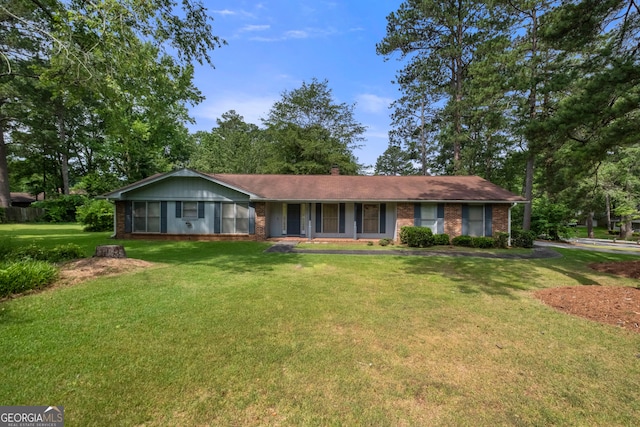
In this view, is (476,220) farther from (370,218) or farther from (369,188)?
(369,188)

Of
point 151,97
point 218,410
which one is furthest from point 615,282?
point 151,97

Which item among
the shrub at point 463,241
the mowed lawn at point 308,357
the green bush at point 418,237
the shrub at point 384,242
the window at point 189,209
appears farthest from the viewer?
the window at point 189,209

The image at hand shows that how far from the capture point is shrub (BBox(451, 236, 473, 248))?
1374cm

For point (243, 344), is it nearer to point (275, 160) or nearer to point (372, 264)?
point (372, 264)

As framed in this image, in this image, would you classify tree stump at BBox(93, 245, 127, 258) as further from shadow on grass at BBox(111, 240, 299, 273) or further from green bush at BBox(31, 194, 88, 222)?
green bush at BBox(31, 194, 88, 222)

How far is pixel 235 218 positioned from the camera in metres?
14.9

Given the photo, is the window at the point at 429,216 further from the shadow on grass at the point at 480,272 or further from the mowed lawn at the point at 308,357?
the mowed lawn at the point at 308,357

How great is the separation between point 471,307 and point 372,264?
4.16 m

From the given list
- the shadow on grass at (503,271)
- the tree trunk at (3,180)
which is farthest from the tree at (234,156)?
the shadow on grass at (503,271)

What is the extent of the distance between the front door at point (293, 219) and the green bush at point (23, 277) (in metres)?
10.8

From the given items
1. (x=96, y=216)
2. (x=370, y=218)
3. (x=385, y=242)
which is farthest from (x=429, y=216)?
(x=96, y=216)

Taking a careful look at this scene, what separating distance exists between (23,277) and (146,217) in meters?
10.3

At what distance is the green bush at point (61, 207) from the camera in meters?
27.0

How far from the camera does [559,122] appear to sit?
798cm
